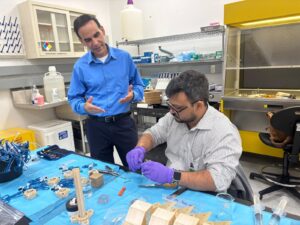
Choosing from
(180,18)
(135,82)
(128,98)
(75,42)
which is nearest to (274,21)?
(180,18)

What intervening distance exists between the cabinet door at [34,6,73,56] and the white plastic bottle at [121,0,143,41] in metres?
0.77

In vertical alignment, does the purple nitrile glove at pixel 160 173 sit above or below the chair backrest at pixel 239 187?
above

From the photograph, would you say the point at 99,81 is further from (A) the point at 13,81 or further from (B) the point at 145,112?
(A) the point at 13,81

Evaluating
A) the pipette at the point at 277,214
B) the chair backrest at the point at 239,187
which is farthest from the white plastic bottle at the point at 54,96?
the pipette at the point at 277,214

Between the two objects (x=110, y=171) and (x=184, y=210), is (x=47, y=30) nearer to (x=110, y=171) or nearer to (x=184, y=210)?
(x=110, y=171)

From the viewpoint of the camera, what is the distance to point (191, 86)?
105cm

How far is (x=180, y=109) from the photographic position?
1.08 m

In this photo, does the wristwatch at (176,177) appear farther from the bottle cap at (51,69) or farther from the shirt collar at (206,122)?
the bottle cap at (51,69)

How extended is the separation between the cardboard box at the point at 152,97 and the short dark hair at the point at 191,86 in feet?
6.25

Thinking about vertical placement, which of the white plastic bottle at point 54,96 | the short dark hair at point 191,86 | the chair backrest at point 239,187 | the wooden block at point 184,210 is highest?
the short dark hair at point 191,86

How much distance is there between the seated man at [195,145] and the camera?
97 centimetres

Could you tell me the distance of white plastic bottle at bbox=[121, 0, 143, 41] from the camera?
3277 mm

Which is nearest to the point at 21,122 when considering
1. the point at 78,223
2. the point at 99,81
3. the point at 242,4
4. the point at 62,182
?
the point at 99,81

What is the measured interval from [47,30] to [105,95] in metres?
1.91
